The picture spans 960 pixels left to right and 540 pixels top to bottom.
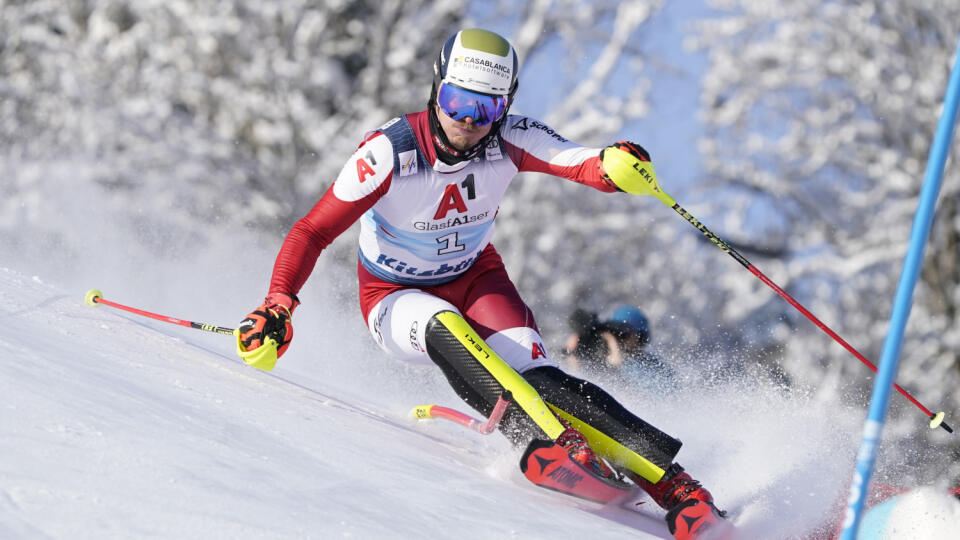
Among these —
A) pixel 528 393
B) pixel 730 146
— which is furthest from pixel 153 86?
pixel 528 393

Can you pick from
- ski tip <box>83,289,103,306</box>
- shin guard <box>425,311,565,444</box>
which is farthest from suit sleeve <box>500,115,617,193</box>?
ski tip <box>83,289,103,306</box>

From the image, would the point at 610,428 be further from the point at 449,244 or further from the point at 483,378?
the point at 449,244

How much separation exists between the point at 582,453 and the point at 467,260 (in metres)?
1.03

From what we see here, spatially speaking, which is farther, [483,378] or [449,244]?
[449,244]

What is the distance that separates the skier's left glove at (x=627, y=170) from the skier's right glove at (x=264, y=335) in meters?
1.29

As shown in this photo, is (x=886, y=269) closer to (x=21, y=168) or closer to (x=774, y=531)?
(x=774, y=531)

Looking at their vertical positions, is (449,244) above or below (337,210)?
above

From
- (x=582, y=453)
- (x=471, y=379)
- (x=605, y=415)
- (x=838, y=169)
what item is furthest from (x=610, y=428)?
(x=838, y=169)

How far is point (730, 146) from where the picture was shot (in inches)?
474

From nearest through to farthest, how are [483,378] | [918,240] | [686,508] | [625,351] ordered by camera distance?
[918,240]
[686,508]
[483,378]
[625,351]

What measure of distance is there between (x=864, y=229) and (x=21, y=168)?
1021 centimetres

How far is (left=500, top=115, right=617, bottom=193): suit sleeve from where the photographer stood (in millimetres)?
3529

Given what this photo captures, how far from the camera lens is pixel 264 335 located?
9.43 ft

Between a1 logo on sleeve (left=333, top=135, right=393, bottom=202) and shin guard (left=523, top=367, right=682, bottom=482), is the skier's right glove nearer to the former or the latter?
a1 logo on sleeve (left=333, top=135, right=393, bottom=202)
